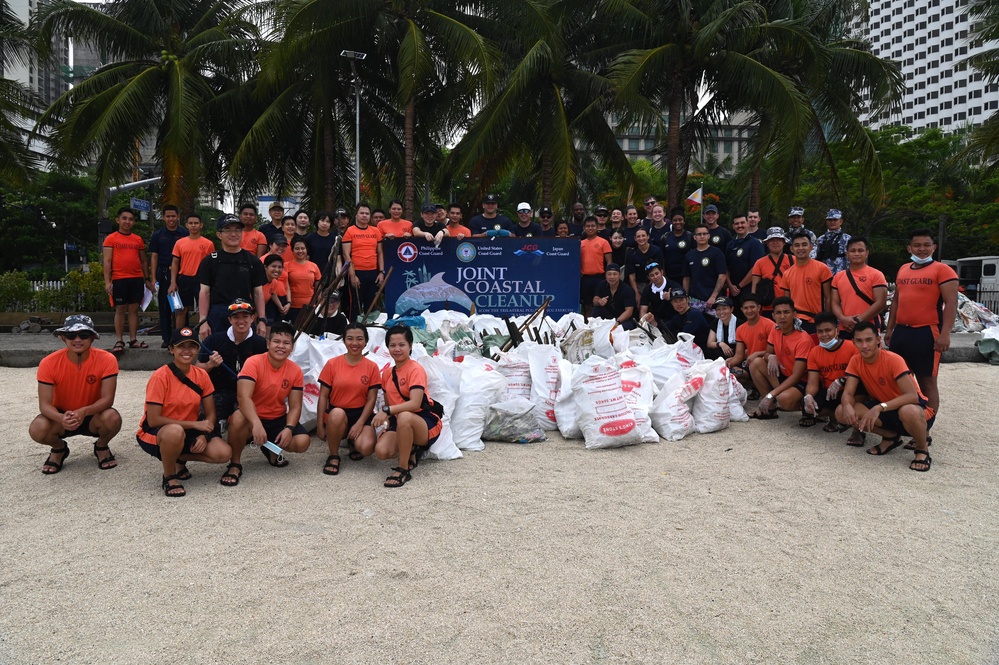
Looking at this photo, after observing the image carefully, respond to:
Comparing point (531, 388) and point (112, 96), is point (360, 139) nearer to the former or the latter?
point (112, 96)

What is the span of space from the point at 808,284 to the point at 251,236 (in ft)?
19.1

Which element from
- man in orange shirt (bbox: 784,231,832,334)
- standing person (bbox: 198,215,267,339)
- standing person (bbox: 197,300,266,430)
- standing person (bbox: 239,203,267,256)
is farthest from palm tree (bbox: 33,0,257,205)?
man in orange shirt (bbox: 784,231,832,334)

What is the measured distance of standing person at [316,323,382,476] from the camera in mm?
4844

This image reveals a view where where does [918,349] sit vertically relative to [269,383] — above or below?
above

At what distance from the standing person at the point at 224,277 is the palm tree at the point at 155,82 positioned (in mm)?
8957

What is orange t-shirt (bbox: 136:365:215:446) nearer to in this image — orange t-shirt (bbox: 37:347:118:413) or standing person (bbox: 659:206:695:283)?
orange t-shirt (bbox: 37:347:118:413)

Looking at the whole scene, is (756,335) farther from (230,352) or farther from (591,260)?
(230,352)

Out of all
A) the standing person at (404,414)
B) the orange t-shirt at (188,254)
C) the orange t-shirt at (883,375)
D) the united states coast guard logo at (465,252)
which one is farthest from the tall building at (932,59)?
the standing person at (404,414)

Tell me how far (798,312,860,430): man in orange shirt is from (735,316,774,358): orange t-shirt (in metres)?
0.71

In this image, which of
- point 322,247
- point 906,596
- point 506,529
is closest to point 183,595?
point 506,529

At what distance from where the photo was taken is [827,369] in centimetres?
579

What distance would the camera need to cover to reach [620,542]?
355 cm

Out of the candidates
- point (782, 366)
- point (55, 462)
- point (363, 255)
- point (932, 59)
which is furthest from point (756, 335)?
point (932, 59)

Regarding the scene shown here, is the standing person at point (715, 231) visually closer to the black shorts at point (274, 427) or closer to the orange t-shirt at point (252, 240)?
the orange t-shirt at point (252, 240)
